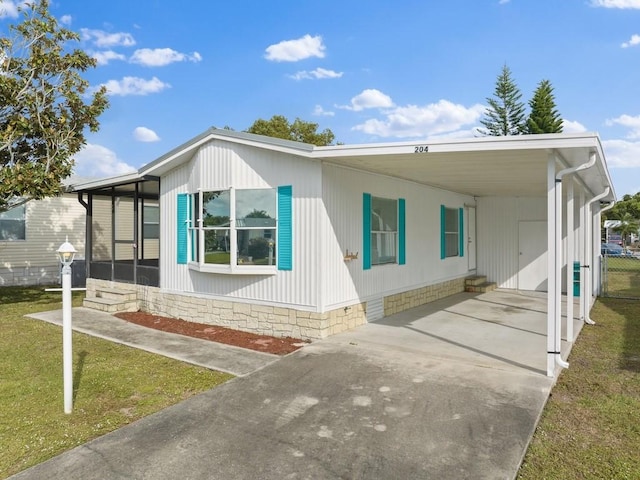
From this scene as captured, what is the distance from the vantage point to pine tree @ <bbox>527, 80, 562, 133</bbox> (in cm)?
2830

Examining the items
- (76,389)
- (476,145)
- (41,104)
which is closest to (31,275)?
(41,104)

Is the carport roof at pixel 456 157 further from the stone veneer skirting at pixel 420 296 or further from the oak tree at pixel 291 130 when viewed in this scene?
the oak tree at pixel 291 130

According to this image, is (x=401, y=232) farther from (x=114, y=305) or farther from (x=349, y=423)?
(x=114, y=305)

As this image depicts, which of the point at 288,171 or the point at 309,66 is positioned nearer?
the point at 288,171

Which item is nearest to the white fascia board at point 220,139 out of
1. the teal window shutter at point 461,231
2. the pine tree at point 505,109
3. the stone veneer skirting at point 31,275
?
the teal window shutter at point 461,231

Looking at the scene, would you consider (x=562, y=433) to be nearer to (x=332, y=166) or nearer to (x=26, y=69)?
(x=332, y=166)

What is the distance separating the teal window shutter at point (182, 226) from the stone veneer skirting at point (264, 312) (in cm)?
78

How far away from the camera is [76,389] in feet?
15.1

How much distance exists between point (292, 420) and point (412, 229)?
6.00 metres

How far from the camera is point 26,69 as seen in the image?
9.84 m

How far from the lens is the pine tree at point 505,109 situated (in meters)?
29.0

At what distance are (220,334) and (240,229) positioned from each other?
1.75 m

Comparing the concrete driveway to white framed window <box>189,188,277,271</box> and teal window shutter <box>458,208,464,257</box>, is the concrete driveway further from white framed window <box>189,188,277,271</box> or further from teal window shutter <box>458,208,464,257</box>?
teal window shutter <box>458,208,464,257</box>

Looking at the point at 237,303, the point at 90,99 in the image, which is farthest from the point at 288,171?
the point at 90,99
